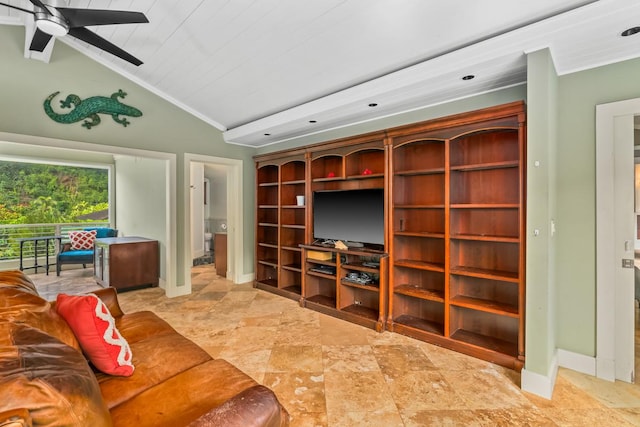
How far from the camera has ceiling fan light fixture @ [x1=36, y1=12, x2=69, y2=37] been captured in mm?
1927

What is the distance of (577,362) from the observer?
2.41 m

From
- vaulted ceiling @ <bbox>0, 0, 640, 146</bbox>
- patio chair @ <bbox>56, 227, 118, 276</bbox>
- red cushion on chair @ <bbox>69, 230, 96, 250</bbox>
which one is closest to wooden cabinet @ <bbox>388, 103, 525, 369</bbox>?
vaulted ceiling @ <bbox>0, 0, 640, 146</bbox>

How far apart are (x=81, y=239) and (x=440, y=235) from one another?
658 centimetres

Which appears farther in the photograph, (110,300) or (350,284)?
(350,284)

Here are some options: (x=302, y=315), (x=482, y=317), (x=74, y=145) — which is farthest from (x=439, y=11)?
(x=74, y=145)

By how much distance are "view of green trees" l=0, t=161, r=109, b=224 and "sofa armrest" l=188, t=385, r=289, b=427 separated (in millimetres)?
7542

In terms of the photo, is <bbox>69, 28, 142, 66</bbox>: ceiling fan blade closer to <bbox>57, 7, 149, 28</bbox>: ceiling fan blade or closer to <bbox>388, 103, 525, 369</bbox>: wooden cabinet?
<bbox>57, 7, 149, 28</bbox>: ceiling fan blade

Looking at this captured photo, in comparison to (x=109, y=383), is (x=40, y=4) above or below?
above

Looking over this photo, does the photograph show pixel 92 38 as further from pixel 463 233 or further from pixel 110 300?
pixel 463 233

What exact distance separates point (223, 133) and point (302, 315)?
310 cm

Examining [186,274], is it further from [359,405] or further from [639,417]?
[639,417]

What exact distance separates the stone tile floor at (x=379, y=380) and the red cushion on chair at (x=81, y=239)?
361cm

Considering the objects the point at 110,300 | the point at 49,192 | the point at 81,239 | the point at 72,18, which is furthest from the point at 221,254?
the point at 72,18

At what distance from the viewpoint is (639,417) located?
6.16ft
